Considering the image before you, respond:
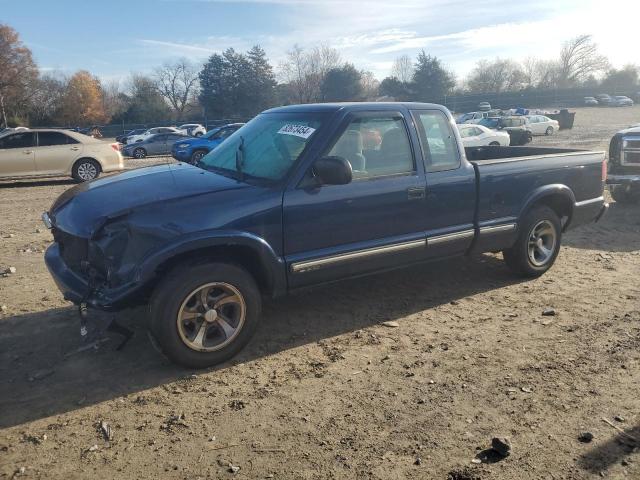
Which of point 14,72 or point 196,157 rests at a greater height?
point 14,72

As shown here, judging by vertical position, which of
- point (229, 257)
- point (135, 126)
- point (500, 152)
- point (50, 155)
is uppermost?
point (135, 126)

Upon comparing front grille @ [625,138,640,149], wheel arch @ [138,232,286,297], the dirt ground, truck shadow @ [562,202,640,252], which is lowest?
the dirt ground

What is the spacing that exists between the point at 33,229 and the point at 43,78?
6283cm

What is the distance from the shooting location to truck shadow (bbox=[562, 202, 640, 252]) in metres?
7.21

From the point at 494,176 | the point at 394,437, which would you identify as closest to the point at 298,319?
the point at 394,437

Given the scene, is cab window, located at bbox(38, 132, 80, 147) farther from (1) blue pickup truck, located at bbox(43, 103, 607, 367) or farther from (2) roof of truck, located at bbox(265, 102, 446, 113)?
(2) roof of truck, located at bbox(265, 102, 446, 113)

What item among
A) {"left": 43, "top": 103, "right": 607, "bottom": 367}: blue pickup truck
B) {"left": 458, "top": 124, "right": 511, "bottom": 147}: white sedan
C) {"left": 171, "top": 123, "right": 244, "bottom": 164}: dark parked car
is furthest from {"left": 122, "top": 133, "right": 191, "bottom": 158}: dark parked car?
{"left": 43, "top": 103, "right": 607, "bottom": 367}: blue pickup truck

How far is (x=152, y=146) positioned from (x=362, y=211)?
2571cm

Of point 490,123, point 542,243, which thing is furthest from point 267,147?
point 490,123

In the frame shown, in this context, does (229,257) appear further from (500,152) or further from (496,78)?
(496,78)

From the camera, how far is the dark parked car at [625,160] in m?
9.29

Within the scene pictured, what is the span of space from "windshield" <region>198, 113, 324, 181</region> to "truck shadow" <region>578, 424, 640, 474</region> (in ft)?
9.01

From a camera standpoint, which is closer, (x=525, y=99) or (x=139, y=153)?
(x=139, y=153)

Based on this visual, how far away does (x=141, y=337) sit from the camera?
4309 millimetres
